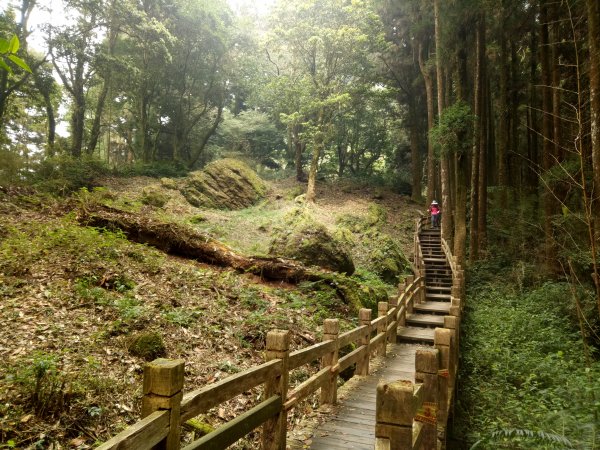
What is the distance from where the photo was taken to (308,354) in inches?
201

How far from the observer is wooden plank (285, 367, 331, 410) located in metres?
4.53

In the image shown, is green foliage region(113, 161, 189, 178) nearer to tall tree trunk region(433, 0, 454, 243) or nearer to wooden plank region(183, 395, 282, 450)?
tall tree trunk region(433, 0, 454, 243)

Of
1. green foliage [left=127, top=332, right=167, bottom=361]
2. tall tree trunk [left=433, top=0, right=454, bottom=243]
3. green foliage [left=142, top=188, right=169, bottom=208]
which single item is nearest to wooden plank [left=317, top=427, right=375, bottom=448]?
green foliage [left=127, top=332, right=167, bottom=361]

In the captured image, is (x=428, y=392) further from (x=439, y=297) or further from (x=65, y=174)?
(x=65, y=174)

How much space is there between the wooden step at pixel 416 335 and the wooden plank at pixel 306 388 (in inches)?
220

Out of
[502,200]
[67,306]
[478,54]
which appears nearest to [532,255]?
[502,200]

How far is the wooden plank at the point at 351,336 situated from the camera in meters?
6.42

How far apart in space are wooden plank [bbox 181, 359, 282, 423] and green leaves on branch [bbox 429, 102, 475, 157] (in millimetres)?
14321

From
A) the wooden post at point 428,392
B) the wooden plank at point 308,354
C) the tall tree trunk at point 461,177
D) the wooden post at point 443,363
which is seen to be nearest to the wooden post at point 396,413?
the wooden post at point 428,392

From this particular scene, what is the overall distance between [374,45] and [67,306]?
26.3 meters

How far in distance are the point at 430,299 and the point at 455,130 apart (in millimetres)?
7092

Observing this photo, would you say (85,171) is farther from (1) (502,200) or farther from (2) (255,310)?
(1) (502,200)

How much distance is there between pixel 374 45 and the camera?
2684 cm

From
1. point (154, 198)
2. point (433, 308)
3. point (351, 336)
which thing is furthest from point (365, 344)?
point (154, 198)
